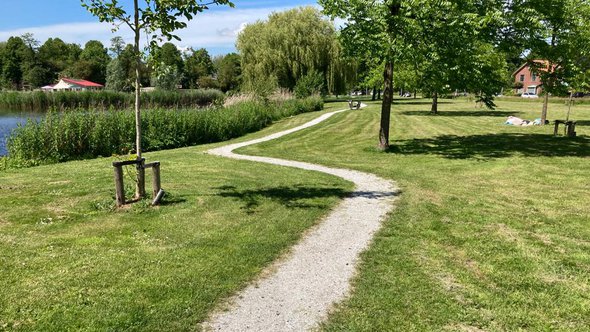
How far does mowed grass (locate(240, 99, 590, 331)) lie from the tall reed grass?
6.40 metres

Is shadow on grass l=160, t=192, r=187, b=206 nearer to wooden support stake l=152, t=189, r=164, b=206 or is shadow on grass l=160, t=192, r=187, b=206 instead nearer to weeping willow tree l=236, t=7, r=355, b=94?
wooden support stake l=152, t=189, r=164, b=206

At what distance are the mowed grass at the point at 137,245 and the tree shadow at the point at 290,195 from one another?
21 millimetres

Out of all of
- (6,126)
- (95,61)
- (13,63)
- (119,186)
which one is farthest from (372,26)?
(95,61)

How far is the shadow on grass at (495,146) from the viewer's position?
46.1 feet

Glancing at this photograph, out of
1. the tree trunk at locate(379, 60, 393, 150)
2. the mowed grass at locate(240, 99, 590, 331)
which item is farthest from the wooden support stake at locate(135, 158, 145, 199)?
the tree trunk at locate(379, 60, 393, 150)

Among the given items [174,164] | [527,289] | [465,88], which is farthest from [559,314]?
[465,88]

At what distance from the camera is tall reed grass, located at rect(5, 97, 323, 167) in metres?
13.4

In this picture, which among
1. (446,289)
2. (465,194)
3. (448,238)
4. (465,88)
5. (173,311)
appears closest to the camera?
(173,311)

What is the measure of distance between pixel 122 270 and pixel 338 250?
2727 millimetres

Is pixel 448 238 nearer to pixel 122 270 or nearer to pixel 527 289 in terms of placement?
pixel 527 289

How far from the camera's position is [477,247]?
5.88 meters

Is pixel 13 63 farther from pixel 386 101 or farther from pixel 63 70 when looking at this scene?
pixel 386 101

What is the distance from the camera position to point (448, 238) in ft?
20.5

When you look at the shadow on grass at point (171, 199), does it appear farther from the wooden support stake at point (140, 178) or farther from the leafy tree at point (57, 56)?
the leafy tree at point (57, 56)
